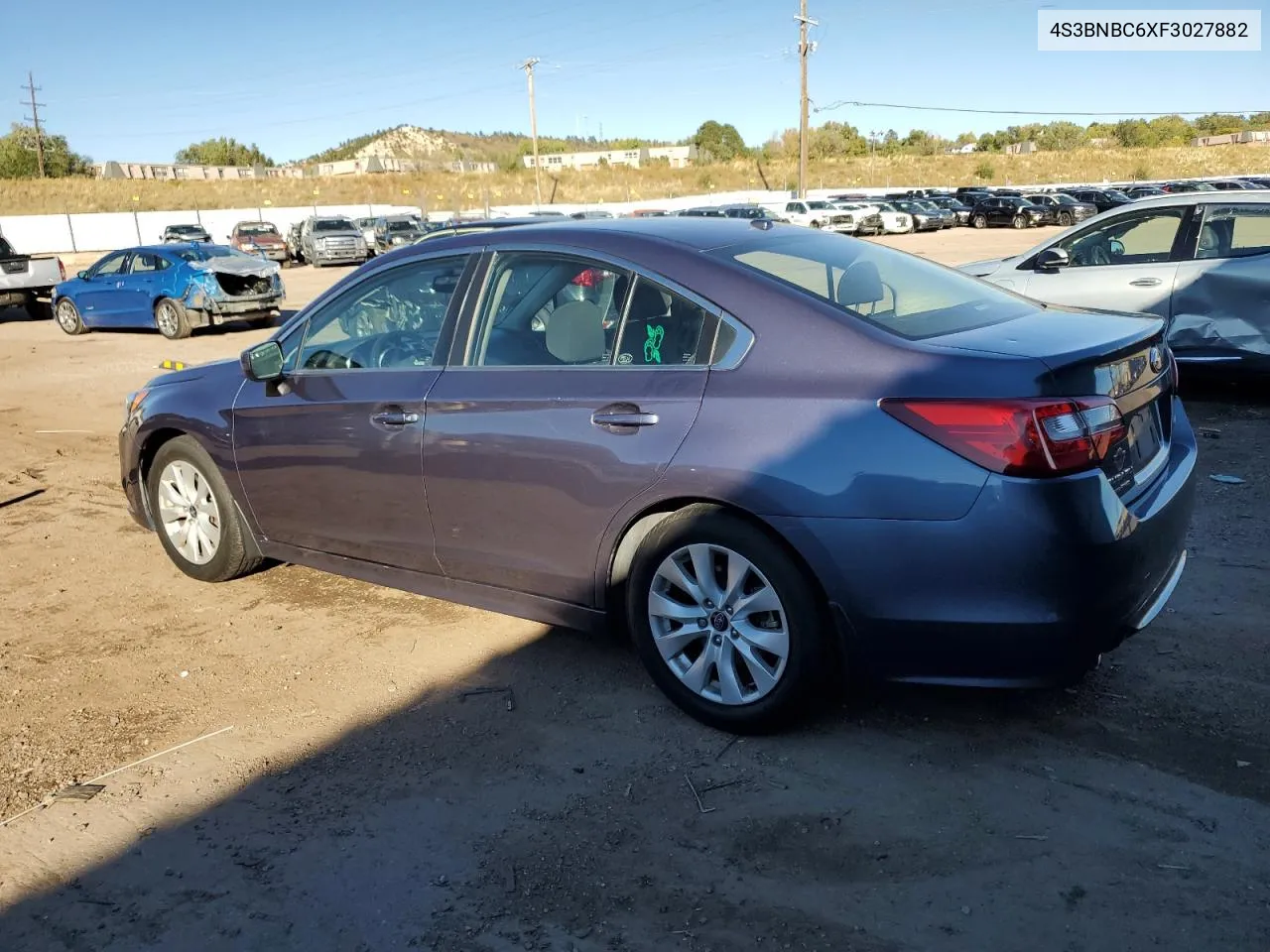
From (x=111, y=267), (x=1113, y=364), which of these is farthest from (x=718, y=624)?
(x=111, y=267)

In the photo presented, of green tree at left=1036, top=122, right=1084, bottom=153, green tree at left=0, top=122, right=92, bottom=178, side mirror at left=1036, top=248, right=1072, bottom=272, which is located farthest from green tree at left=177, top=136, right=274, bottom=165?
side mirror at left=1036, top=248, right=1072, bottom=272

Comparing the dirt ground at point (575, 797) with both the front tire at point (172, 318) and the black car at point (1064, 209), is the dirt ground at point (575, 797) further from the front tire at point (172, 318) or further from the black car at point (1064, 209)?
the black car at point (1064, 209)

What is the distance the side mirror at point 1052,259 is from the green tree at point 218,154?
411 feet

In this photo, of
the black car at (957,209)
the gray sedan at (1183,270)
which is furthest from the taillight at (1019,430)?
the black car at (957,209)

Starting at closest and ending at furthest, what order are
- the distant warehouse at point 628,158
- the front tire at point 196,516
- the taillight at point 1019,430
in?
1. the taillight at point 1019,430
2. the front tire at point 196,516
3. the distant warehouse at point 628,158

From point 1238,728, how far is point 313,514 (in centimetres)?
362

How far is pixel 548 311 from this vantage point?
4.01 metres

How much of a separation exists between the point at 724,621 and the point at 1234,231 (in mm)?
6791

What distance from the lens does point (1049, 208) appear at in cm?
4444

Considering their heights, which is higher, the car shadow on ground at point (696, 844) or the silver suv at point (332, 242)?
the silver suv at point (332, 242)

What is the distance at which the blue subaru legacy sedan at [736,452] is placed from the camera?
10.0 ft

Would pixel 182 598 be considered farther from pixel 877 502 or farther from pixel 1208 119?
pixel 1208 119

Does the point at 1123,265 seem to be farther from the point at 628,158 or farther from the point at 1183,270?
the point at 628,158

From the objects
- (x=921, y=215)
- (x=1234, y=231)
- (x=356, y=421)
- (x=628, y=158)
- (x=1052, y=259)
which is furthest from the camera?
(x=628, y=158)
